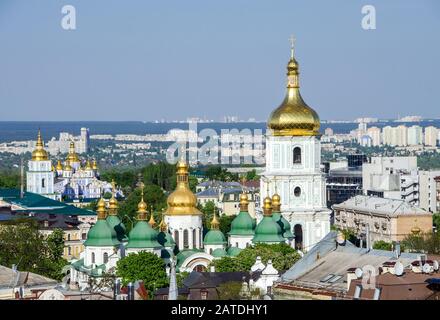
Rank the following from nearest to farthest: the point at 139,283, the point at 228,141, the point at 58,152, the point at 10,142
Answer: the point at 139,283, the point at 228,141, the point at 58,152, the point at 10,142

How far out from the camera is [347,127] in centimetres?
11562

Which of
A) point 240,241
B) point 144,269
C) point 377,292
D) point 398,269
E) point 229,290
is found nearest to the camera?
point 377,292

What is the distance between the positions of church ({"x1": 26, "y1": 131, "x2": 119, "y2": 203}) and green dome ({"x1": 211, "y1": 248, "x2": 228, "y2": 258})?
25.0 meters

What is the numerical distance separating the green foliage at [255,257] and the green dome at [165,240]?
1.54 metres

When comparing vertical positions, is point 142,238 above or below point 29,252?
above

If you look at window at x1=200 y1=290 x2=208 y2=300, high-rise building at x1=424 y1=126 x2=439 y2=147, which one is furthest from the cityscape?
high-rise building at x1=424 y1=126 x2=439 y2=147

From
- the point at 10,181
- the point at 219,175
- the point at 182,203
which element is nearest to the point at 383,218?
the point at 182,203

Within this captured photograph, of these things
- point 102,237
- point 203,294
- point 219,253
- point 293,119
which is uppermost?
point 293,119

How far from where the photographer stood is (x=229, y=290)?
73.0 feet

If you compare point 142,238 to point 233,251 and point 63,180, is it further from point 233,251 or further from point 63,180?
point 63,180

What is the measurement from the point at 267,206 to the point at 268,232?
207cm
